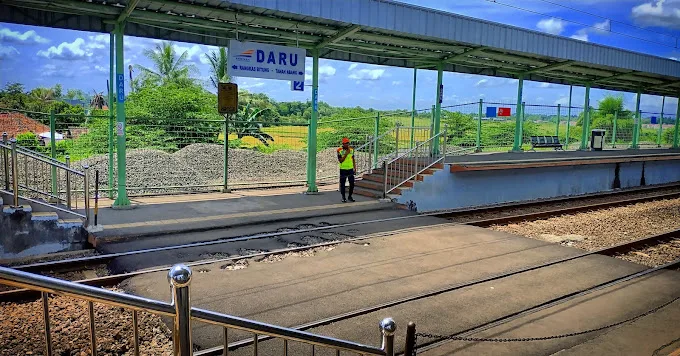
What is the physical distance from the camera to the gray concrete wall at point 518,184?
13.7 m

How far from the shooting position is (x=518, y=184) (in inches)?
628

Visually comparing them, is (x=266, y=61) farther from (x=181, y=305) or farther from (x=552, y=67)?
(x=552, y=67)

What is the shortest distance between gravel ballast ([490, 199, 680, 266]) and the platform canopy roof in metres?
5.71

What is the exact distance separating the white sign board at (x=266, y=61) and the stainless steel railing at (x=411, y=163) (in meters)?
3.70

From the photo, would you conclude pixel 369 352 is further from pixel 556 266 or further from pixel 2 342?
pixel 556 266

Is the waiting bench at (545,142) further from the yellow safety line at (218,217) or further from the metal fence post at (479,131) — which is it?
the yellow safety line at (218,217)

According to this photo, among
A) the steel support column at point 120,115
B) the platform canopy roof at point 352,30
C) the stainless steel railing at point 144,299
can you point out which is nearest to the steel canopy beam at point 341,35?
the platform canopy roof at point 352,30

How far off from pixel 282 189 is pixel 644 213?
11222 mm

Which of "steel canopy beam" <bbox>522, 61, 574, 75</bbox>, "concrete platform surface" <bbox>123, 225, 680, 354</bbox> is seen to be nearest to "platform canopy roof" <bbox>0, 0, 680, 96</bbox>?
"steel canopy beam" <bbox>522, 61, 574, 75</bbox>

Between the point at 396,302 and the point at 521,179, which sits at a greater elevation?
the point at 521,179

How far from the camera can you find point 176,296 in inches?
84.0

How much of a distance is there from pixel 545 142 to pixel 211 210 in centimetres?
1994

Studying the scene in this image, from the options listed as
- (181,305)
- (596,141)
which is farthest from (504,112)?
(181,305)

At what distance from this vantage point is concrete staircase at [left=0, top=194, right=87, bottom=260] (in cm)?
793
